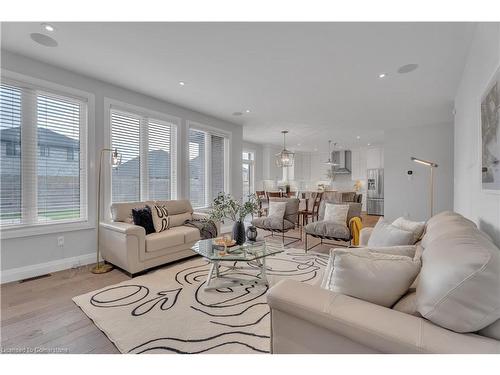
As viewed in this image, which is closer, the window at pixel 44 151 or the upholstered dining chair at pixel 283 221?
the window at pixel 44 151

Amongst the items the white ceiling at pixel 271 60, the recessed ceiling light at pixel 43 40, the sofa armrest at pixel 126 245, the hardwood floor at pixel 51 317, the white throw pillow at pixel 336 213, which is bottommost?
the hardwood floor at pixel 51 317

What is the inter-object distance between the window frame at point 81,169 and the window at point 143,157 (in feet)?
1.18

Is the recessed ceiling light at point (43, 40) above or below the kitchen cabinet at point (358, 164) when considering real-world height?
above

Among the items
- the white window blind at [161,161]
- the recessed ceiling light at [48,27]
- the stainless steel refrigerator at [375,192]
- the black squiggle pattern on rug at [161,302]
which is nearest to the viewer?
the black squiggle pattern on rug at [161,302]

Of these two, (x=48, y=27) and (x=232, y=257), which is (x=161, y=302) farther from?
(x=48, y=27)

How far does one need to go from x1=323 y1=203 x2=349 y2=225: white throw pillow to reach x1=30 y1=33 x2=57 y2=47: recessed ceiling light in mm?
4294

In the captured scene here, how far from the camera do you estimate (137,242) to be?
9.86 feet

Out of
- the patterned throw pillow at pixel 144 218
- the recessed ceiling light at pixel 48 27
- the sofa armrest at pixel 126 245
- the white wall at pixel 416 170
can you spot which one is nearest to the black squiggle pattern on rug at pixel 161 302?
the sofa armrest at pixel 126 245

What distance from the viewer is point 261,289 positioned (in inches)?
104

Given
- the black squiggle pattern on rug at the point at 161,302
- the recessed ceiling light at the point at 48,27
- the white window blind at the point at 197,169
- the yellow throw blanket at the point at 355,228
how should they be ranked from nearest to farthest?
1. the black squiggle pattern on rug at the point at 161,302
2. the recessed ceiling light at the point at 48,27
3. the yellow throw blanket at the point at 355,228
4. the white window blind at the point at 197,169

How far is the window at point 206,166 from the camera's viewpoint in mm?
5148

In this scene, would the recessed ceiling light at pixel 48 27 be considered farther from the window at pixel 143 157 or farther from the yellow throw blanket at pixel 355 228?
the yellow throw blanket at pixel 355 228

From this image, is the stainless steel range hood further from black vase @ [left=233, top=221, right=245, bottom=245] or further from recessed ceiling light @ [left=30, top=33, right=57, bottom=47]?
recessed ceiling light @ [left=30, top=33, right=57, bottom=47]
